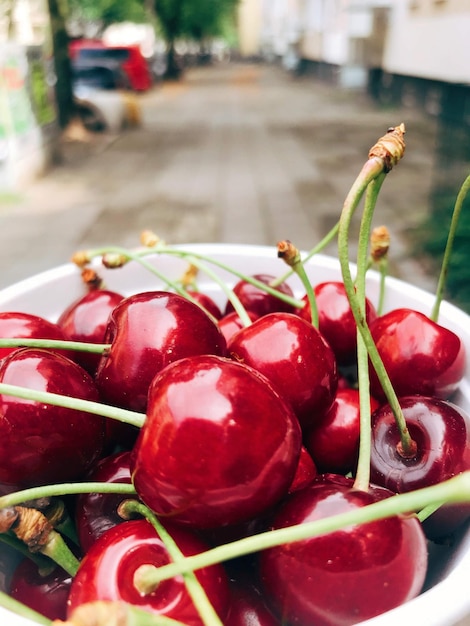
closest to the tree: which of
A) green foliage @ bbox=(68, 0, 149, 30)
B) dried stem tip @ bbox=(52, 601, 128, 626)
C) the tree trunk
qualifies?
green foliage @ bbox=(68, 0, 149, 30)

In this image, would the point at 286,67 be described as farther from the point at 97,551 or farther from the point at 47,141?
the point at 97,551

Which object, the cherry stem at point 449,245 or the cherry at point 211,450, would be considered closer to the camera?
the cherry at point 211,450

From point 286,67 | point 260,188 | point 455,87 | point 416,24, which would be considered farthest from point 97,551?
point 286,67

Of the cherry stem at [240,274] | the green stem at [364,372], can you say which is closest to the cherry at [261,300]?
the cherry stem at [240,274]

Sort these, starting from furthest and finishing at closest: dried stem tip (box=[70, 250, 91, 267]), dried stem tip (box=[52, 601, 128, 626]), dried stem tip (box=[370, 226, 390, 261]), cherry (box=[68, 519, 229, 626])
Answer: dried stem tip (box=[70, 250, 91, 267])
dried stem tip (box=[370, 226, 390, 261])
cherry (box=[68, 519, 229, 626])
dried stem tip (box=[52, 601, 128, 626])

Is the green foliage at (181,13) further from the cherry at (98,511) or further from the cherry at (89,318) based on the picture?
the cherry at (98,511)

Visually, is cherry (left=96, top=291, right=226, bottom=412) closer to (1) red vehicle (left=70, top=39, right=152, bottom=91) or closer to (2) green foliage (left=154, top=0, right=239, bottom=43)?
(1) red vehicle (left=70, top=39, right=152, bottom=91)

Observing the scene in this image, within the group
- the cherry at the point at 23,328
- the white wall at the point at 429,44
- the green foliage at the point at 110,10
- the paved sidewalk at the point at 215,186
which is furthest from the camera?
the green foliage at the point at 110,10
